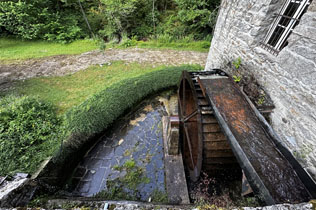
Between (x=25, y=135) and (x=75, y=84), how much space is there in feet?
10.8

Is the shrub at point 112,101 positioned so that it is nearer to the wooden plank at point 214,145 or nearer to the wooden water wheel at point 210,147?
the wooden water wheel at point 210,147

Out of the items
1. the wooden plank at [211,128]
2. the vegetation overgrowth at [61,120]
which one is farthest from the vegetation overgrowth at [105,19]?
the wooden plank at [211,128]

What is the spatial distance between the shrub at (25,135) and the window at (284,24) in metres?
4.76

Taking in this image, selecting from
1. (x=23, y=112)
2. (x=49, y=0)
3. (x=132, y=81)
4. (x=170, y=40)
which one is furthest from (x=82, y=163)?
(x=49, y=0)

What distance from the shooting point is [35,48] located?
348 inches

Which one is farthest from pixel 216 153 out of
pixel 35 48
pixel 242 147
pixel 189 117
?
pixel 35 48

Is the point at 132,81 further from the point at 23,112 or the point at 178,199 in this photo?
the point at 178,199

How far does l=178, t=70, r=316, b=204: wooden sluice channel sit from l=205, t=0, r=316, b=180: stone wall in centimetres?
31

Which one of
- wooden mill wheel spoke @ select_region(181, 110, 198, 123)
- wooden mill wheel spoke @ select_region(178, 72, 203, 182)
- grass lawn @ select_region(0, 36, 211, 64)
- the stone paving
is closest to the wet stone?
the stone paving

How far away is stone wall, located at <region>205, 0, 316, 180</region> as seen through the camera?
69.3 inches

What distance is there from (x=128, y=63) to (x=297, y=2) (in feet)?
22.5

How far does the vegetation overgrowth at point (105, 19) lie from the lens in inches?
365

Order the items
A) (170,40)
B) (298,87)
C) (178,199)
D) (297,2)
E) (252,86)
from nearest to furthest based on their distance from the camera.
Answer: (298,87) < (297,2) < (252,86) < (178,199) < (170,40)

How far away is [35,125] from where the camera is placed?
3482 mm
